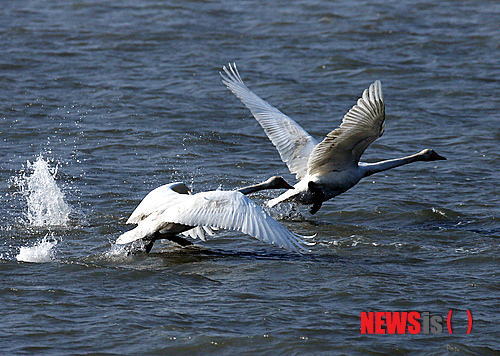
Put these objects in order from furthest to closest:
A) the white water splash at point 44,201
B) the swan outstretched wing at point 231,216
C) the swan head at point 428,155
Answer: the swan head at point 428,155
the white water splash at point 44,201
the swan outstretched wing at point 231,216

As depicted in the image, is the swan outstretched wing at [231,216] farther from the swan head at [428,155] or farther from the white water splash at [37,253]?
the swan head at [428,155]

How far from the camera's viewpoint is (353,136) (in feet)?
30.5

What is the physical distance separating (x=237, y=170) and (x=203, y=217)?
167 inches

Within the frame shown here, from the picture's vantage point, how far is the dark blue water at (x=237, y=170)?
21.0ft

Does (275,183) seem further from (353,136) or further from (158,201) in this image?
(158,201)

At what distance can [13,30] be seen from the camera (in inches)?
776

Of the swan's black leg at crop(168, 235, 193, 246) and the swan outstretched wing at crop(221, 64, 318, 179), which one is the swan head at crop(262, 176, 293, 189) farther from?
the swan outstretched wing at crop(221, 64, 318, 179)

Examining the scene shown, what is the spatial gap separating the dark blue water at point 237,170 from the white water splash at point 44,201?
7 cm

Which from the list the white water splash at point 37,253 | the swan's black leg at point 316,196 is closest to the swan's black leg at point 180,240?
the white water splash at point 37,253

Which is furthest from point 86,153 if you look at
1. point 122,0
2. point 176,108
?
point 122,0

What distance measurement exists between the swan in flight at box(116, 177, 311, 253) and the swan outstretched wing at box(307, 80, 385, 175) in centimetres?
136

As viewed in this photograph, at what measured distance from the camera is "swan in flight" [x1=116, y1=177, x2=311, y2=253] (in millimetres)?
7484

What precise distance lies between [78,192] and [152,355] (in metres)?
5.22

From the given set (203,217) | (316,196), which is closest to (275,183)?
(316,196)
